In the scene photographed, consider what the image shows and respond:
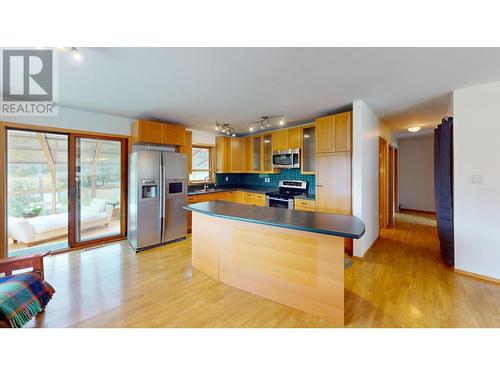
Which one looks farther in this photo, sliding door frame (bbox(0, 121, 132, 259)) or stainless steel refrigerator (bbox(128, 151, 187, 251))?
stainless steel refrigerator (bbox(128, 151, 187, 251))

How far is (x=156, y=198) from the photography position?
142 inches

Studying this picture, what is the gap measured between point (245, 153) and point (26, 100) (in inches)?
159

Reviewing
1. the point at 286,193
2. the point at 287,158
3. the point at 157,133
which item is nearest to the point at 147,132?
the point at 157,133

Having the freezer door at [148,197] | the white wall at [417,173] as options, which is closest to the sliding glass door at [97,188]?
the freezer door at [148,197]

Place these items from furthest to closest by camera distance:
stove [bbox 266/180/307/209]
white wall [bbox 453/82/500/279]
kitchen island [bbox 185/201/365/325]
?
stove [bbox 266/180/307/209], white wall [bbox 453/82/500/279], kitchen island [bbox 185/201/365/325]

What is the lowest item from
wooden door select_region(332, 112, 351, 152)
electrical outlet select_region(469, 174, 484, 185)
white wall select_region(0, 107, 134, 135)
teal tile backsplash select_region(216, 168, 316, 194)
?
electrical outlet select_region(469, 174, 484, 185)

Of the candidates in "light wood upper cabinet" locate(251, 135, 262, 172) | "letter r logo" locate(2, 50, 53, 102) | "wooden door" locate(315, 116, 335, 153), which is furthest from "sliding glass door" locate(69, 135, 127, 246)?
"wooden door" locate(315, 116, 335, 153)

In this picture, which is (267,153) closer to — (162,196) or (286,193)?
(286,193)

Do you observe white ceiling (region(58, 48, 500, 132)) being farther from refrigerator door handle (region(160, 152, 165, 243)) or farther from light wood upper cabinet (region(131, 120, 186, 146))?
refrigerator door handle (region(160, 152, 165, 243))

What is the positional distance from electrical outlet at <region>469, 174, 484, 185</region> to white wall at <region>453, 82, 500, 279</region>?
0.9 inches

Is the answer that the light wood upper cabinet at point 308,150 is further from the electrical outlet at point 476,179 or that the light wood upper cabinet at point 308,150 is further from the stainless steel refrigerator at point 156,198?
the stainless steel refrigerator at point 156,198

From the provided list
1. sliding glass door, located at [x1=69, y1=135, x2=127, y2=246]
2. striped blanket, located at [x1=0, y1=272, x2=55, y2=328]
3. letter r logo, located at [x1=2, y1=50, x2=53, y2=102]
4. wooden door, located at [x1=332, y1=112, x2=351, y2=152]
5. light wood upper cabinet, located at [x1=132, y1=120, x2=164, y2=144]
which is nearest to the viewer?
striped blanket, located at [x1=0, y1=272, x2=55, y2=328]

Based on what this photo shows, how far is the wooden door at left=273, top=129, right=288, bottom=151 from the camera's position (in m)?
4.38

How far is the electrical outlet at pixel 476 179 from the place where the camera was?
2504 mm
